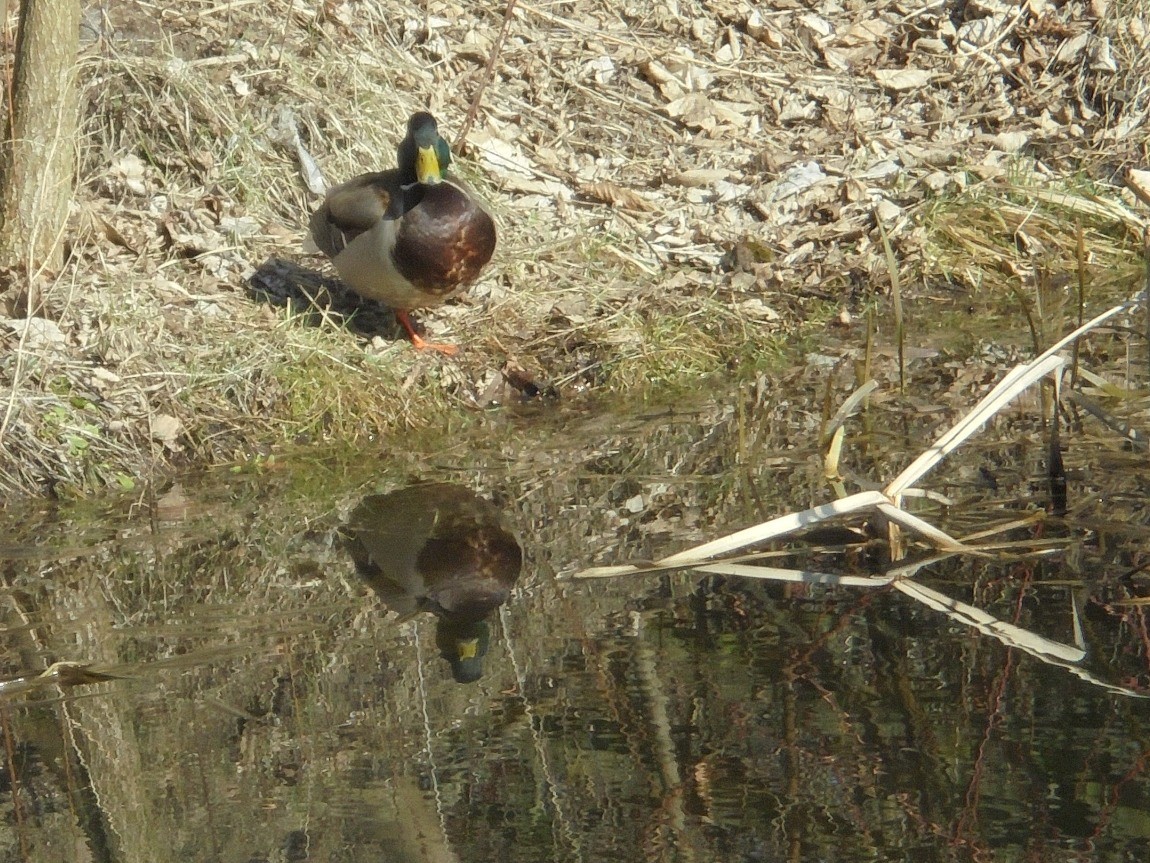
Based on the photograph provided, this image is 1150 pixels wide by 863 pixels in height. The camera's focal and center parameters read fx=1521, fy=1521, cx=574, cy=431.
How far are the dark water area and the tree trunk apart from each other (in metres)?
1.50

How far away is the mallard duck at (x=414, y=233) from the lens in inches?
217

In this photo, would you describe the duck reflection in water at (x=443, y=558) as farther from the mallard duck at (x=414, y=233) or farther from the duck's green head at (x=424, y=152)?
the duck's green head at (x=424, y=152)

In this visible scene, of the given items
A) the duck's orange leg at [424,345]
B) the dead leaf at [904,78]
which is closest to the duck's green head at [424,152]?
the duck's orange leg at [424,345]

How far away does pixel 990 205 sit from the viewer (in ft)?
20.9

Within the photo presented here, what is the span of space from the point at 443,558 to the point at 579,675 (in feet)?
2.81

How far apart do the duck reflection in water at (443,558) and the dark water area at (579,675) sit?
0.01 metres

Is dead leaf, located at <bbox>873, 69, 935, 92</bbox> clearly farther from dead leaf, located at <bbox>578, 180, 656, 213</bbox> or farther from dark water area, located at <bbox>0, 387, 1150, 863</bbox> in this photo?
dark water area, located at <bbox>0, 387, 1150, 863</bbox>

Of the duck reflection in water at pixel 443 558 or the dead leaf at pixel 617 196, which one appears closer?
the duck reflection in water at pixel 443 558

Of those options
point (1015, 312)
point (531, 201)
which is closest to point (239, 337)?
point (531, 201)

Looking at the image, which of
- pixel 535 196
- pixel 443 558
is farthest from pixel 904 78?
pixel 443 558

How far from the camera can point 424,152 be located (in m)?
5.54

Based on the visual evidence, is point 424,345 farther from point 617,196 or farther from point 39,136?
point 39,136

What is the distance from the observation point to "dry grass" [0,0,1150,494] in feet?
17.6

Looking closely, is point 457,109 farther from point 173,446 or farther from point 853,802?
point 853,802
